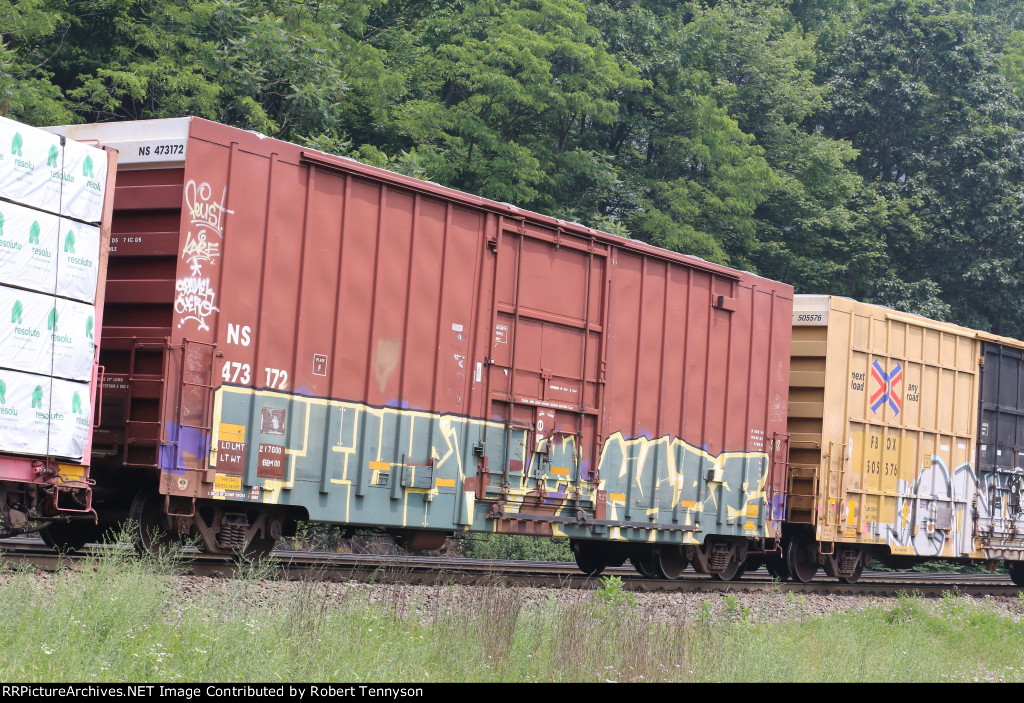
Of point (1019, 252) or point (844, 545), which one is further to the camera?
point (1019, 252)

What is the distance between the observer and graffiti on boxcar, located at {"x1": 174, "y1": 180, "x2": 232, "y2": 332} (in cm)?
978

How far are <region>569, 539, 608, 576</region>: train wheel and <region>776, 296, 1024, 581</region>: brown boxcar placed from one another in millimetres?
2709

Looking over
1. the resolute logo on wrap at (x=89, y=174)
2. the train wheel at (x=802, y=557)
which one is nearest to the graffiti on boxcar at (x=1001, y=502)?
the train wheel at (x=802, y=557)

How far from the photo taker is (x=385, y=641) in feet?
26.0

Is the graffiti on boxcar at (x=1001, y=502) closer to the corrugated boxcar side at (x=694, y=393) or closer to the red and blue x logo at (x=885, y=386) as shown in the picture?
the red and blue x logo at (x=885, y=386)

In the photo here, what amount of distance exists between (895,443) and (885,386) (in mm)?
899

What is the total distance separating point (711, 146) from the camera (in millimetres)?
30562

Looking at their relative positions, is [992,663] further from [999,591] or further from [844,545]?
[999,591]

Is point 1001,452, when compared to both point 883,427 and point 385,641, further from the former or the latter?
point 385,641

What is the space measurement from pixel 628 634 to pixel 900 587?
1055 centimetres

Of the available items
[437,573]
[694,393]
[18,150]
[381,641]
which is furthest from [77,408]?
[694,393]

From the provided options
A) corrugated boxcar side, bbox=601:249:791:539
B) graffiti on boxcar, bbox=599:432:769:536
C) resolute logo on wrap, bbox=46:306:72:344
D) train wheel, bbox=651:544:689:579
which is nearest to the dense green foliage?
corrugated boxcar side, bbox=601:249:791:539
